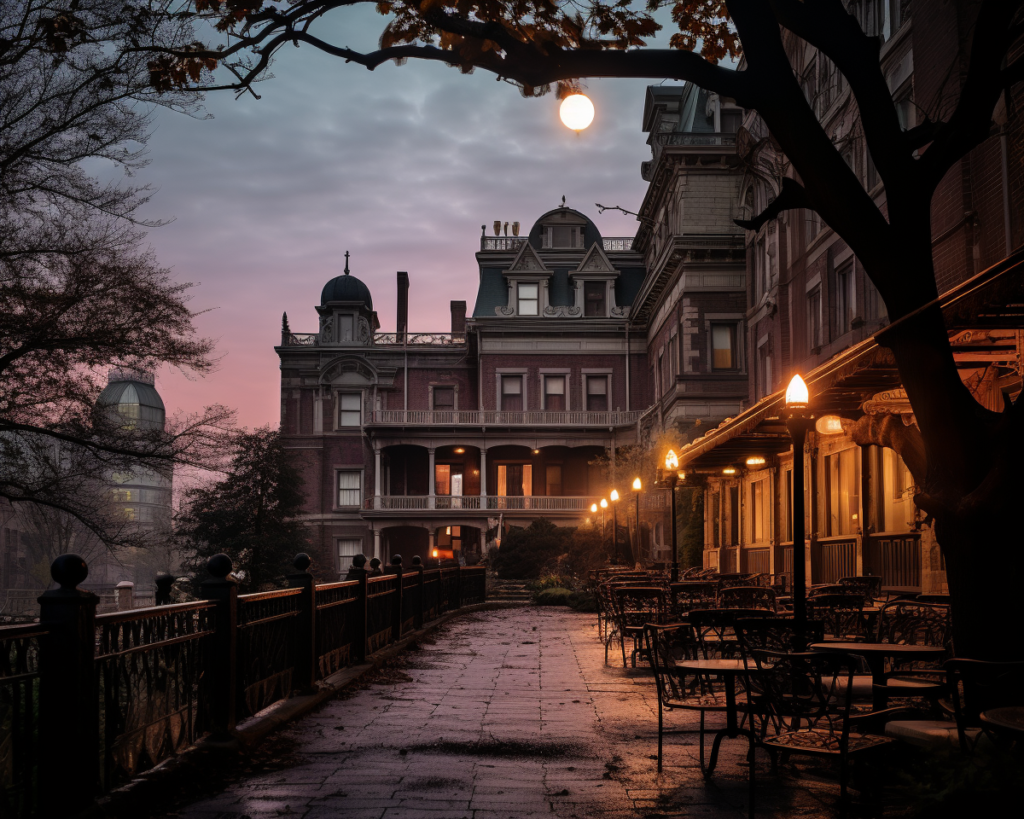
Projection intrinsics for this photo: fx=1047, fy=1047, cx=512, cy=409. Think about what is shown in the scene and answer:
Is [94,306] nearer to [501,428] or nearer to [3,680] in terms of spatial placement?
[3,680]

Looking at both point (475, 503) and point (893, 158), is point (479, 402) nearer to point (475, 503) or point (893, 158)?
point (475, 503)

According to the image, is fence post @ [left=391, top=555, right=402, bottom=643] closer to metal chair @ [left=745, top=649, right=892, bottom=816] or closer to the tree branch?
metal chair @ [left=745, top=649, right=892, bottom=816]

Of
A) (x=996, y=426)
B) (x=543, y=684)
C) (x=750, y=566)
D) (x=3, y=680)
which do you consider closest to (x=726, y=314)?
(x=750, y=566)

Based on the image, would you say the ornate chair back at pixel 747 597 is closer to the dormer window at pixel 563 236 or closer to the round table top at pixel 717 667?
the round table top at pixel 717 667

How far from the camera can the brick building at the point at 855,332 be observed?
1158 centimetres

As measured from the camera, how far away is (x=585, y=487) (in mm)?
51312

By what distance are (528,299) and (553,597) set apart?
929 inches

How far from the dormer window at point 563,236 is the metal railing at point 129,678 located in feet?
139

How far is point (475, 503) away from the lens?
48312 millimetres

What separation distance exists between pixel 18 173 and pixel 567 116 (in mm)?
11987

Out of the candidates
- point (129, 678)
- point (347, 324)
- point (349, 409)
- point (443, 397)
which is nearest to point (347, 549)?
point (349, 409)

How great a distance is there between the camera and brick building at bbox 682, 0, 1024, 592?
11578 mm

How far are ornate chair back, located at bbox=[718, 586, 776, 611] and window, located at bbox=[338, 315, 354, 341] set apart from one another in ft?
143

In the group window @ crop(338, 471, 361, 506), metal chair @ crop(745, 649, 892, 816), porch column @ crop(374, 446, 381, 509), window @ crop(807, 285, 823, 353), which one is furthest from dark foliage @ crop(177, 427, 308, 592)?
metal chair @ crop(745, 649, 892, 816)
